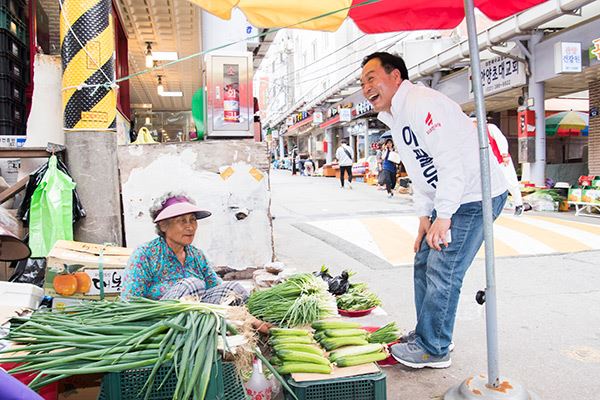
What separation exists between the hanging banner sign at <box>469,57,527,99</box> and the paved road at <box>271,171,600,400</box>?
455 cm

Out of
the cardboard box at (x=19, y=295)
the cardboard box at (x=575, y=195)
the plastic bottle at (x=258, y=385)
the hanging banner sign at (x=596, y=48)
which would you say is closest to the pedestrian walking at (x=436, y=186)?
the plastic bottle at (x=258, y=385)

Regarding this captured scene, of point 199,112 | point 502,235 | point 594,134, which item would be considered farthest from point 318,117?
point 199,112

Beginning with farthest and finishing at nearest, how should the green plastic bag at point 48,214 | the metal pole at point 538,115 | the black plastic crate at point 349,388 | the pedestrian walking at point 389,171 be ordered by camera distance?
1. the pedestrian walking at point 389,171
2. the metal pole at point 538,115
3. the green plastic bag at point 48,214
4. the black plastic crate at point 349,388

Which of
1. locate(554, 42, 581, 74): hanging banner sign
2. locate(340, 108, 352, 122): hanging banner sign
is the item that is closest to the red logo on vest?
locate(554, 42, 581, 74): hanging banner sign

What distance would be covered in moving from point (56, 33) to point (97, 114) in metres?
8.02

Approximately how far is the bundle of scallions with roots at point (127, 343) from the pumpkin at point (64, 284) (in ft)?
5.11

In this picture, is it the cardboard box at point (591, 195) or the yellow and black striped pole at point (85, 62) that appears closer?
the yellow and black striped pole at point (85, 62)

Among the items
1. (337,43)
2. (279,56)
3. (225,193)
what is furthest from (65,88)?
(279,56)

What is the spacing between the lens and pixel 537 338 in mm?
3848

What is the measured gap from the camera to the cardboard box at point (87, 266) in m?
3.84

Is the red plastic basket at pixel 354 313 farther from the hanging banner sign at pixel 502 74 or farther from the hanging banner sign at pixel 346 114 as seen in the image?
the hanging banner sign at pixel 346 114

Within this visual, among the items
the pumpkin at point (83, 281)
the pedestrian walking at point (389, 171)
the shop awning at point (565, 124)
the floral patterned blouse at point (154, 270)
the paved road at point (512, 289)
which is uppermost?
the shop awning at point (565, 124)

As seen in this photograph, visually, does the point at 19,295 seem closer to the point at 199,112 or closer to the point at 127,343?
the point at 127,343

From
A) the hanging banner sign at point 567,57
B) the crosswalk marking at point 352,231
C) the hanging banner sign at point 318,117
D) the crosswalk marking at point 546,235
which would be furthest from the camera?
the hanging banner sign at point 318,117
